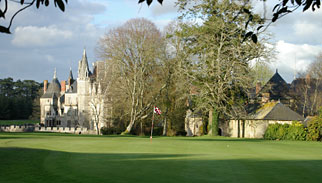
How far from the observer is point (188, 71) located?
4181 centimetres

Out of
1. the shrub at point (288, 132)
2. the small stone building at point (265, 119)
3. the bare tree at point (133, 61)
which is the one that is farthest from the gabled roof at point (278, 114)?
the bare tree at point (133, 61)

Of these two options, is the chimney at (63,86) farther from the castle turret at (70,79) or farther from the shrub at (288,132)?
the shrub at (288,132)

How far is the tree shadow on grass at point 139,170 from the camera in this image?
9.98m

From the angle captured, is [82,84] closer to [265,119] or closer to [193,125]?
[193,125]

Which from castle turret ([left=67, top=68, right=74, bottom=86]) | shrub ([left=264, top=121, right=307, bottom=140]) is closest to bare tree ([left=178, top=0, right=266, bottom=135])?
shrub ([left=264, top=121, right=307, bottom=140])

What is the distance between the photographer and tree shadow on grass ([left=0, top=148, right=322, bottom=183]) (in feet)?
32.7

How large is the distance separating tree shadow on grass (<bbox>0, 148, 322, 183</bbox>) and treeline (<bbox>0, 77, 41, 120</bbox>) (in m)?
86.8

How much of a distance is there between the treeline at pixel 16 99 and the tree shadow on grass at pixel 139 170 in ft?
285

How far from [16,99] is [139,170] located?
323ft

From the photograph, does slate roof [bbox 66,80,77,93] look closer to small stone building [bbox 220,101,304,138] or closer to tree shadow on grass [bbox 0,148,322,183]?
small stone building [bbox 220,101,304,138]

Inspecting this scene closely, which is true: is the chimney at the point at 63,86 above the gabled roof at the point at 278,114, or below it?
above

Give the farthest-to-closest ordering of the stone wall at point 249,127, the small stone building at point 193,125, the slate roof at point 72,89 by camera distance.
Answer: the slate roof at point 72,89 < the small stone building at point 193,125 < the stone wall at point 249,127

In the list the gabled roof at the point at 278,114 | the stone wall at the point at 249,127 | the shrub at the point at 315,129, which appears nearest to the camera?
the shrub at the point at 315,129

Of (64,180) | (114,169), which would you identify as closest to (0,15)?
(64,180)
